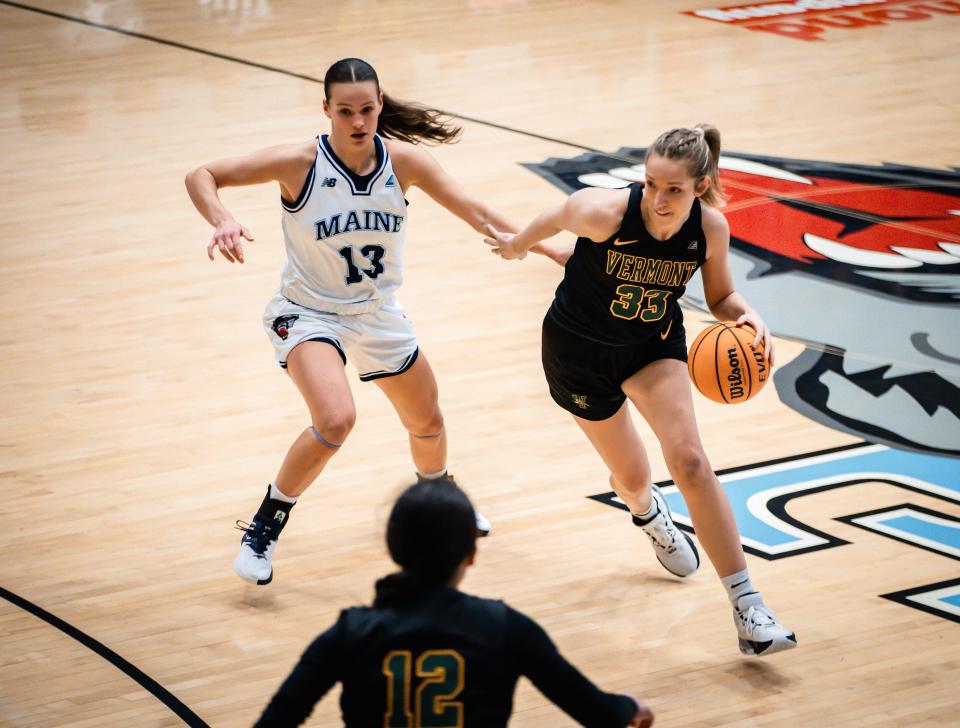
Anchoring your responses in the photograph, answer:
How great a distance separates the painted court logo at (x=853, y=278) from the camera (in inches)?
232

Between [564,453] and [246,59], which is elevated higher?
[246,59]

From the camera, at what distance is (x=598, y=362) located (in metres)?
4.14

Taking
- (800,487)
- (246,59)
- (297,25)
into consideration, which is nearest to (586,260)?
(800,487)

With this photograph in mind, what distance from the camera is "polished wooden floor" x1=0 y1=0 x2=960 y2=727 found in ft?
13.1

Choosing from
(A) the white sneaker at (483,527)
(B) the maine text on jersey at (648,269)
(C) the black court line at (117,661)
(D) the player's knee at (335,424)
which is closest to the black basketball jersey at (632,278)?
(B) the maine text on jersey at (648,269)

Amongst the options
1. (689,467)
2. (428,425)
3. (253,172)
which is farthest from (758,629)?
(253,172)

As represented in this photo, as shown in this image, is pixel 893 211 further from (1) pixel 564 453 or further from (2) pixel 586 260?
(2) pixel 586 260

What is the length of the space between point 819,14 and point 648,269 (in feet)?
39.2

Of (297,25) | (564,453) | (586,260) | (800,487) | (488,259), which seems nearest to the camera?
(586,260)

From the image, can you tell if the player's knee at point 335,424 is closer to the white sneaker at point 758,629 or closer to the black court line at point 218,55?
the white sneaker at point 758,629

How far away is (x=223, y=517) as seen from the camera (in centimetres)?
500

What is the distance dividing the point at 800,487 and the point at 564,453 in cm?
101

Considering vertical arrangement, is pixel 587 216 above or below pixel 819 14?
above

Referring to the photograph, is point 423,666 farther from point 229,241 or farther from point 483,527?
point 483,527
